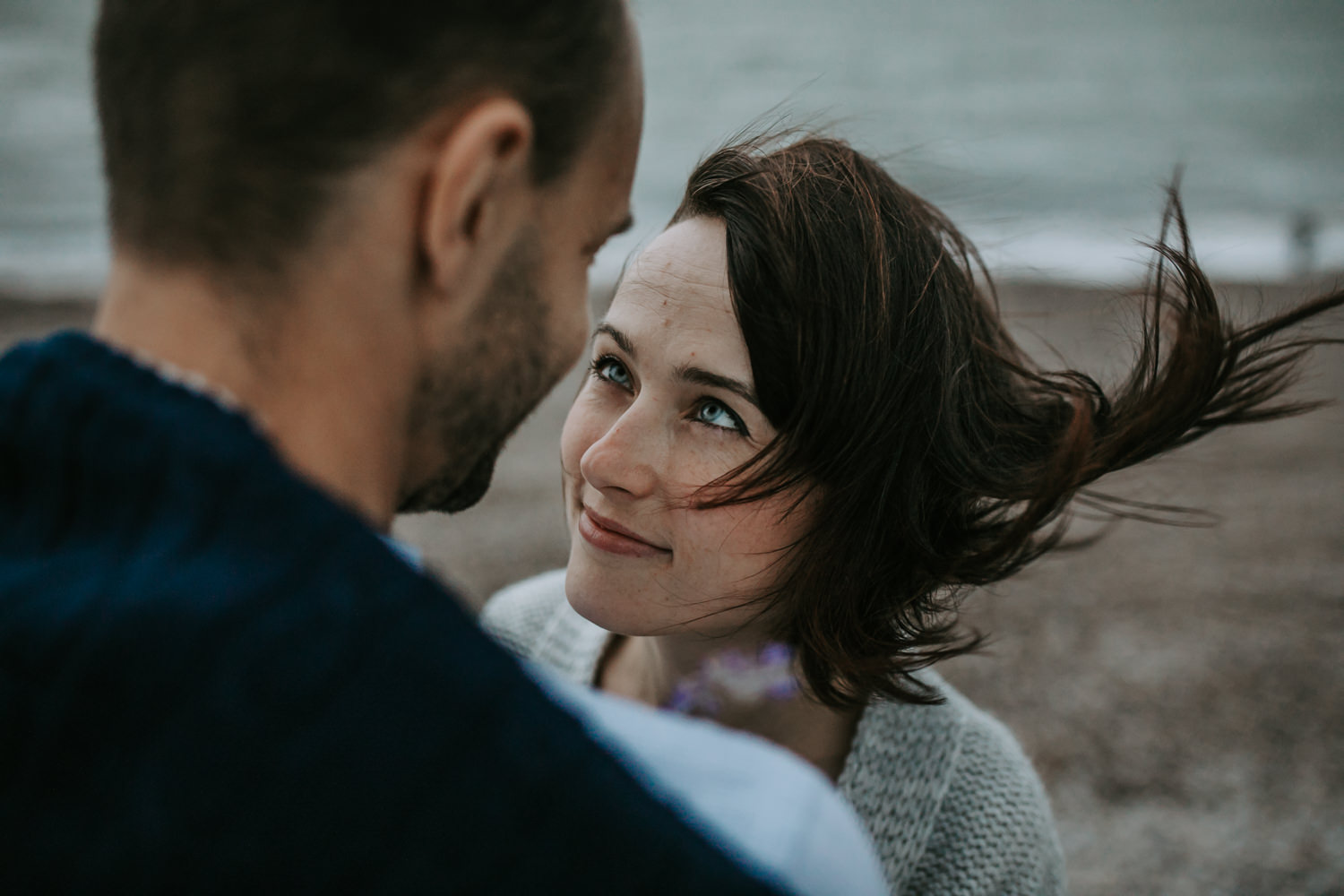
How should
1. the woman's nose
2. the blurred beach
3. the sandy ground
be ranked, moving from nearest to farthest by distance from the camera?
the woman's nose, the sandy ground, the blurred beach

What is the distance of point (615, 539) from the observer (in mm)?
1882

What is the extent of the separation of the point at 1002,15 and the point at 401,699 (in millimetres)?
45906

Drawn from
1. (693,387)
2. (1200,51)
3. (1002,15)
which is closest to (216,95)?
(693,387)

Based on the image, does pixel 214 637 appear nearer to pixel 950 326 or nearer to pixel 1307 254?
pixel 950 326

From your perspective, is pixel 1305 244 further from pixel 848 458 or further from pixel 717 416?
pixel 717 416

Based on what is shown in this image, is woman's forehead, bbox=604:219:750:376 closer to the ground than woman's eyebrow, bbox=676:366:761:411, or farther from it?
farther from it

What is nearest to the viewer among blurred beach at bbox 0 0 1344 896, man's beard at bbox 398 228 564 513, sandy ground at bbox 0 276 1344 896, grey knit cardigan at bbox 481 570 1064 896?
man's beard at bbox 398 228 564 513

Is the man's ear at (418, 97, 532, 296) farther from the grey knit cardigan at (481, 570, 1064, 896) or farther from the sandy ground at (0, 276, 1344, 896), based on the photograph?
the sandy ground at (0, 276, 1344, 896)

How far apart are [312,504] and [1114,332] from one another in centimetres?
218

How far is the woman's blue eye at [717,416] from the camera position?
73.7 inches

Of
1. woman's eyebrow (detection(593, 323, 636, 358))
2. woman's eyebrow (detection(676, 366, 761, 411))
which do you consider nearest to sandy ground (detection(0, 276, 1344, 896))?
woman's eyebrow (detection(676, 366, 761, 411))

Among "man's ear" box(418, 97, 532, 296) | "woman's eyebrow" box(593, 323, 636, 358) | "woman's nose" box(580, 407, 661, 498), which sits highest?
"man's ear" box(418, 97, 532, 296)

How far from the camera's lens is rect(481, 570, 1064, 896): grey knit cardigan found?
1.99m

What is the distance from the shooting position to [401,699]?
0.75 meters
